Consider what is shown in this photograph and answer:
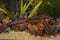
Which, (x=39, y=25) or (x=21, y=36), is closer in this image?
(x=21, y=36)

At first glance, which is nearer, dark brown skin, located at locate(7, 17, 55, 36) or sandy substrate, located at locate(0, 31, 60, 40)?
sandy substrate, located at locate(0, 31, 60, 40)

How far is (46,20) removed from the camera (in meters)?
4.00

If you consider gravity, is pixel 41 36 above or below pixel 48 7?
below

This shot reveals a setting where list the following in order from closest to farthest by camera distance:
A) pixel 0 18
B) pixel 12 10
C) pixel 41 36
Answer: pixel 41 36, pixel 0 18, pixel 12 10

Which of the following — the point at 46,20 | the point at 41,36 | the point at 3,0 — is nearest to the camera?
the point at 41,36

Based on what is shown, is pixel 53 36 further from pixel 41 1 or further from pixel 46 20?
pixel 41 1

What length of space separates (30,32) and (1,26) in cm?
66

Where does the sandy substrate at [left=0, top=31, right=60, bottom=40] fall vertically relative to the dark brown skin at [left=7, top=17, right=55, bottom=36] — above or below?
below

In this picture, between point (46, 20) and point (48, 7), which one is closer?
point (46, 20)

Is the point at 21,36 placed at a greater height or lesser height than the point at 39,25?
lesser

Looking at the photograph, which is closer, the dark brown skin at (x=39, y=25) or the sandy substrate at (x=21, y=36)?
the sandy substrate at (x=21, y=36)

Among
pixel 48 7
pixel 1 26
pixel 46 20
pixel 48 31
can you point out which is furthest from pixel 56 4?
pixel 1 26

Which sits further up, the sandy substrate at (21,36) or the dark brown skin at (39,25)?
the dark brown skin at (39,25)

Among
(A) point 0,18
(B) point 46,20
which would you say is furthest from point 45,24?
(A) point 0,18
